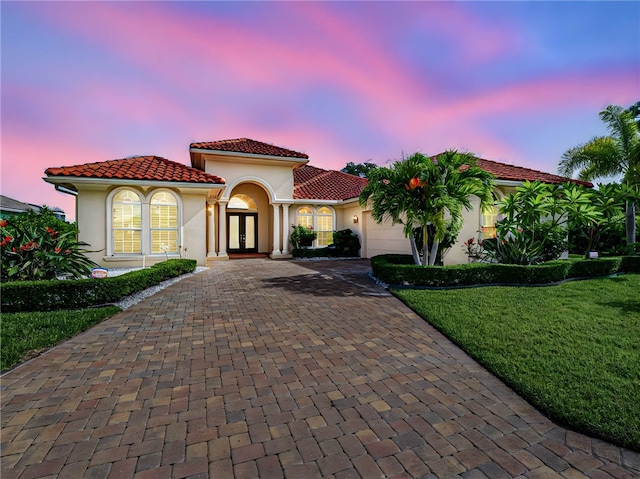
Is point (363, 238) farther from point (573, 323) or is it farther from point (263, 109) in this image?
point (573, 323)

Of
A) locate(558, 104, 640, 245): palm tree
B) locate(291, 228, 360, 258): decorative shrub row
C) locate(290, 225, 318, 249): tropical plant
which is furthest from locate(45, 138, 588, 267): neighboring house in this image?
locate(558, 104, 640, 245): palm tree

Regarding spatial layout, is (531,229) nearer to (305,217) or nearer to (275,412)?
(275,412)

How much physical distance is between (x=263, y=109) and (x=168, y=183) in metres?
5.17

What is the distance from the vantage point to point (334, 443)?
2791 millimetres

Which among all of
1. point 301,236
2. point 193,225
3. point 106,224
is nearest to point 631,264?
point 301,236

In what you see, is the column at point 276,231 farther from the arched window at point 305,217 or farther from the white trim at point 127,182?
the white trim at point 127,182

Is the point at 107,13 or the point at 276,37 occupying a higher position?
the point at 276,37

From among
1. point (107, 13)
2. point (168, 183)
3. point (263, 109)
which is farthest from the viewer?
point (263, 109)

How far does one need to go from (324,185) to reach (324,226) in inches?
136

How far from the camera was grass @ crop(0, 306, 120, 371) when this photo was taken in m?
4.58

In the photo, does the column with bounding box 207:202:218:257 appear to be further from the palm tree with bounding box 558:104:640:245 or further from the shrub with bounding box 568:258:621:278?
the palm tree with bounding box 558:104:640:245

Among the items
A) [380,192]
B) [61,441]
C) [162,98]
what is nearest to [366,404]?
[61,441]

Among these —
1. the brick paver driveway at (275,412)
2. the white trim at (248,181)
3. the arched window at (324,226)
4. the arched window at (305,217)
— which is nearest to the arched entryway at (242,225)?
the white trim at (248,181)

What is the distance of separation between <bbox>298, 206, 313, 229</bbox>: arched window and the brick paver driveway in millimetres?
14289
